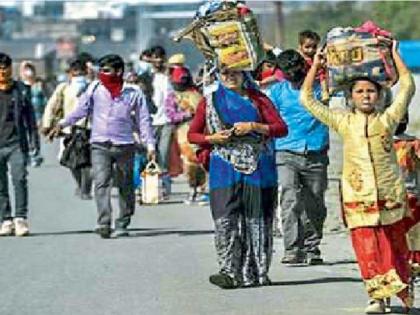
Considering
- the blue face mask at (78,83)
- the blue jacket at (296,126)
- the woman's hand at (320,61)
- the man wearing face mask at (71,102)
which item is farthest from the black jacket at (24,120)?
the woman's hand at (320,61)

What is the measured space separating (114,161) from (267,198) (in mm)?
4190

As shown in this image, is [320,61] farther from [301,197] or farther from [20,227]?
[20,227]

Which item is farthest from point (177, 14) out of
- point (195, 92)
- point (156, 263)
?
point (156, 263)

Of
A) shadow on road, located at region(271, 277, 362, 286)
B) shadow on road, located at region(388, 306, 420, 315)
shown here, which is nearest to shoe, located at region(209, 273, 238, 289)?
shadow on road, located at region(271, 277, 362, 286)

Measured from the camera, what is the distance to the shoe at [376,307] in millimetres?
10859

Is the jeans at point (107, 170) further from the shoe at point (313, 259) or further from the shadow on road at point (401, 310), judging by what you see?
the shadow on road at point (401, 310)

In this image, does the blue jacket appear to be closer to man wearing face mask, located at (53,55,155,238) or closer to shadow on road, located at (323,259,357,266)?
shadow on road, located at (323,259,357,266)

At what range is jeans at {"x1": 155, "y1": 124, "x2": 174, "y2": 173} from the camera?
21359mm

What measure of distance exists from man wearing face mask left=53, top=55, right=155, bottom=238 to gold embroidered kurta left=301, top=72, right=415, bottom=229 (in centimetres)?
565

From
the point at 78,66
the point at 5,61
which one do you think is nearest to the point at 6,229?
the point at 5,61

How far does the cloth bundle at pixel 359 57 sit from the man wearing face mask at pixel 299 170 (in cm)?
268

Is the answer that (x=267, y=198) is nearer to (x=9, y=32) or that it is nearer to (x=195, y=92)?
(x=195, y=92)

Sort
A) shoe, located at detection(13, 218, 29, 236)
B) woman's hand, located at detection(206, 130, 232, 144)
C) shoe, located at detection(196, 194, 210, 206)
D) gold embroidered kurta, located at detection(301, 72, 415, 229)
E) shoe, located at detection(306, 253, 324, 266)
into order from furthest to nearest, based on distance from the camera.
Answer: shoe, located at detection(196, 194, 210, 206) → shoe, located at detection(13, 218, 29, 236) → shoe, located at detection(306, 253, 324, 266) → woman's hand, located at detection(206, 130, 232, 144) → gold embroidered kurta, located at detection(301, 72, 415, 229)

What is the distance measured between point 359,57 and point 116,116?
5.73 meters
